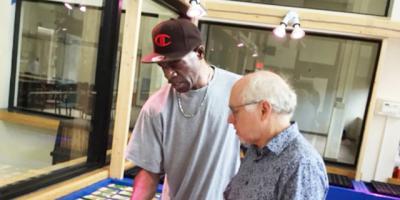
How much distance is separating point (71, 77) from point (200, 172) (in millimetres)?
1912

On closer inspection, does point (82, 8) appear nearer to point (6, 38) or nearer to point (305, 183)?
point (6, 38)

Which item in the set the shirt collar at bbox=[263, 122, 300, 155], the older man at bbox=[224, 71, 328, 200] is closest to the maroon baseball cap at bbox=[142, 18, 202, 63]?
the older man at bbox=[224, 71, 328, 200]

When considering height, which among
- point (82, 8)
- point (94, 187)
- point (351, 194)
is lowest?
point (351, 194)

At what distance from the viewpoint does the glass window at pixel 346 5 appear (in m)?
3.77

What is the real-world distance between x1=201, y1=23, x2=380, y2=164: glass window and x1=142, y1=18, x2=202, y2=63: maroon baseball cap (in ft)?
9.35

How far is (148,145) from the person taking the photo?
138 cm

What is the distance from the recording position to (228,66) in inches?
166

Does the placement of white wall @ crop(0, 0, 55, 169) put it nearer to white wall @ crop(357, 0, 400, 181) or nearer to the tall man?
the tall man

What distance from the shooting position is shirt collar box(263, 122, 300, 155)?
0.88m

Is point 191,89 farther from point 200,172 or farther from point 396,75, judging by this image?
point 396,75

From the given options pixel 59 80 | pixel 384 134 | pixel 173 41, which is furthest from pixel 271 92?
pixel 384 134

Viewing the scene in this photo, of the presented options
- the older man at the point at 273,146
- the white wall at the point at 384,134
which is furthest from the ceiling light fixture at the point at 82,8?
the white wall at the point at 384,134

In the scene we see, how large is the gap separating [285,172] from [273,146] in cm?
7

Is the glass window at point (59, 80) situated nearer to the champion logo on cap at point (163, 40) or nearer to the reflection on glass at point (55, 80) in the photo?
the reflection on glass at point (55, 80)
